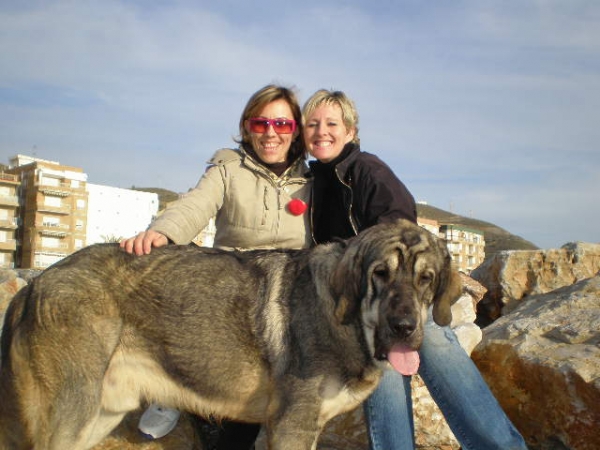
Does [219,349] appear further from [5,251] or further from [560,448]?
[5,251]

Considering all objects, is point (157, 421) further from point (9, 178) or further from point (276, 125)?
point (9, 178)

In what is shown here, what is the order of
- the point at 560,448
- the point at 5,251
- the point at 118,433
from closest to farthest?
the point at 560,448
the point at 118,433
the point at 5,251

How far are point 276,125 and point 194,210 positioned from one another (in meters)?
1.28

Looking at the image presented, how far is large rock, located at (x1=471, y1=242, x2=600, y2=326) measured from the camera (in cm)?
790

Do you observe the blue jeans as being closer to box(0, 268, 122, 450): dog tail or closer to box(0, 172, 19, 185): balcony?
box(0, 268, 122, 450): dog tail

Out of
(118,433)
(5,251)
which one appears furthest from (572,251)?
(5,251)

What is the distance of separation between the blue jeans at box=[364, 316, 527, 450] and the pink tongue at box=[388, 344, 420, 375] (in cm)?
52

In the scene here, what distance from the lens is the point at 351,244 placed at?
3895mm

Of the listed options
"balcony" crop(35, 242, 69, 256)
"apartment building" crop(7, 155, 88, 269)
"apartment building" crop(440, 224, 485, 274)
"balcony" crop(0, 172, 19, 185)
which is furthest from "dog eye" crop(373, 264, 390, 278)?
"balcony" crop(0, 172, 19, 185)

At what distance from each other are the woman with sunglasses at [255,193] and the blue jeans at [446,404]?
5.09ft

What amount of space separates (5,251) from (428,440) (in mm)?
68133

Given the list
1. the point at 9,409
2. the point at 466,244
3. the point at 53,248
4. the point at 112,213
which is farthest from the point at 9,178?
the point at 9,409

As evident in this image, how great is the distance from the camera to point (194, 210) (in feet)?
16.1

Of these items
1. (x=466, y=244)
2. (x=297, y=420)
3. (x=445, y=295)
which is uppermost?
(x=445, y=295)
